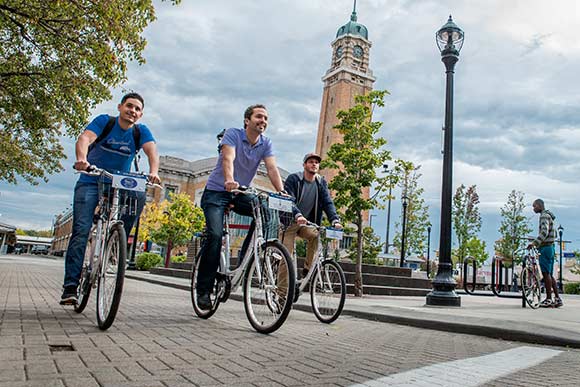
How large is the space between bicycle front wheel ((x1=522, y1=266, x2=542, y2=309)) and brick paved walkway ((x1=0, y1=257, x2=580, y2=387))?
4923mm

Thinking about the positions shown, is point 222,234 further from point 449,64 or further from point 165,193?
point 165,193

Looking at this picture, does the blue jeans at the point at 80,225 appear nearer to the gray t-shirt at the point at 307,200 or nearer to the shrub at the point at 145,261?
the gray t-shirt at the point at 307,200

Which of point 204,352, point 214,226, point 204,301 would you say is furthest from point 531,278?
point 204,352

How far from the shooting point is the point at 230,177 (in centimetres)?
440

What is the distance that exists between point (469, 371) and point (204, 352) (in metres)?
1.75

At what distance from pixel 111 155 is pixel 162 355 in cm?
231

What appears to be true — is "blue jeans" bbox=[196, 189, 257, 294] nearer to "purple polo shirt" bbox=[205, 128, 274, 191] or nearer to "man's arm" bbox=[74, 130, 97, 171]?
"purple polo shirt" bbox=[205, 128, 274, 191]

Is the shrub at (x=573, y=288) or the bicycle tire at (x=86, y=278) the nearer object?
the bicycle tire at (x=86, y=278)

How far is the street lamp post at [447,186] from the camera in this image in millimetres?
9375

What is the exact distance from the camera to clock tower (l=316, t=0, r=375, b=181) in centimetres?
7381

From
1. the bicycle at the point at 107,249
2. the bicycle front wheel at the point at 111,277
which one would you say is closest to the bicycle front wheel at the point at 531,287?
the bicycle at the point at 107,249

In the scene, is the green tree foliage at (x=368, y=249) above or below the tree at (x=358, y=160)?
below

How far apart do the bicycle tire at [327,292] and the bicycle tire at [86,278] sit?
8.49 feet

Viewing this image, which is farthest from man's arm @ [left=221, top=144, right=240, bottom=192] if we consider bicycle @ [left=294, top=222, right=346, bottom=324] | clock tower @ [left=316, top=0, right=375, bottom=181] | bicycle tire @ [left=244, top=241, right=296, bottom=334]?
clock tower @ [left=316, top=0, right=375, bottom=181]
